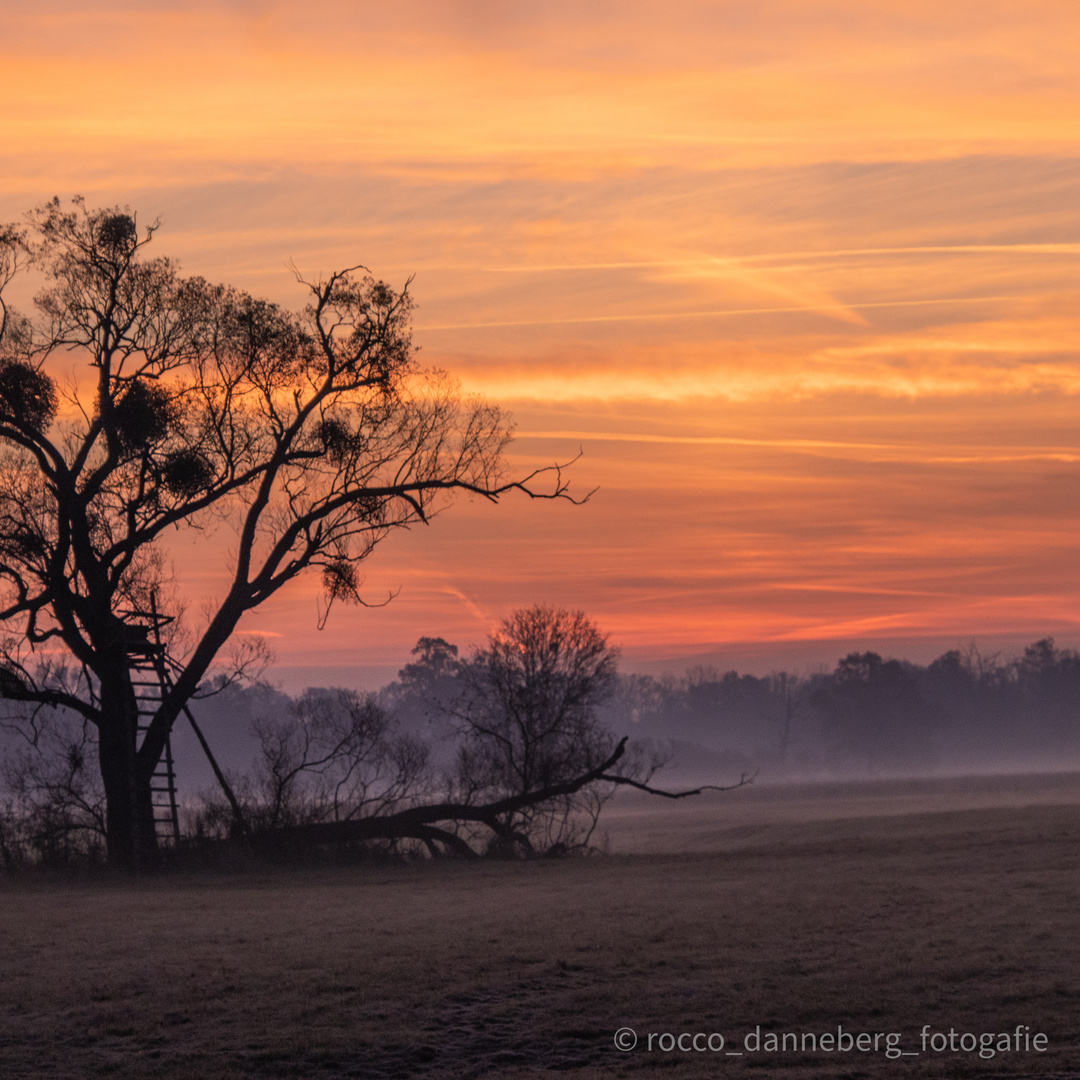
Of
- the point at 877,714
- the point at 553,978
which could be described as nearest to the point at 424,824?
the point at 553,978

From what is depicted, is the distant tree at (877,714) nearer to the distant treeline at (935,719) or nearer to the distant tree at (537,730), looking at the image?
the distant treeline at (935,719)

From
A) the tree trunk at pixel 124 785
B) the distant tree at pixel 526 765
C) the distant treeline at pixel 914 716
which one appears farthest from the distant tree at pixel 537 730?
the distant treeline at pixel 914 716

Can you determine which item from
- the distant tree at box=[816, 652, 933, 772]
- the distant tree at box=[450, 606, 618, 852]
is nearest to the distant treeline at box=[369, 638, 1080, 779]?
the distant tree at box=[816, 652, 933, 772]

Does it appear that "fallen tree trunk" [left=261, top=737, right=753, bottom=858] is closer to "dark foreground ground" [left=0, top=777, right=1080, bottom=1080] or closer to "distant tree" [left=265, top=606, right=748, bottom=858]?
"distant tree" [left=265, top=606, right=748, bottom=858]

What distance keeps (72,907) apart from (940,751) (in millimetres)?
151961

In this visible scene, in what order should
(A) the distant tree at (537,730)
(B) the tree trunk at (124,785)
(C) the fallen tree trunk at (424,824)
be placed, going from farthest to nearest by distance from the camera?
(A) the distant tree at (537,730) < (C) the fallen tree trunk at (424,824) < (B) the tree trunk at (124,785)

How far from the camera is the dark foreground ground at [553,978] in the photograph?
1019cm

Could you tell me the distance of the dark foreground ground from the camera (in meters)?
10.2

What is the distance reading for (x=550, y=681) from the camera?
3612 centimetres

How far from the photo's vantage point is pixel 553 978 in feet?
40.5

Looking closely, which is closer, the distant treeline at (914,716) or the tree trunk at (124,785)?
the tree trunk at (124,785)

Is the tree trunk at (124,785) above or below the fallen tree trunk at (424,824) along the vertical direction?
above

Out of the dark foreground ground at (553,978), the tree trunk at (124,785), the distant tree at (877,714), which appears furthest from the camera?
the distant tree at (877,714)

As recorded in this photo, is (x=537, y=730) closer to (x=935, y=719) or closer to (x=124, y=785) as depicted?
(x=124, y=785)
